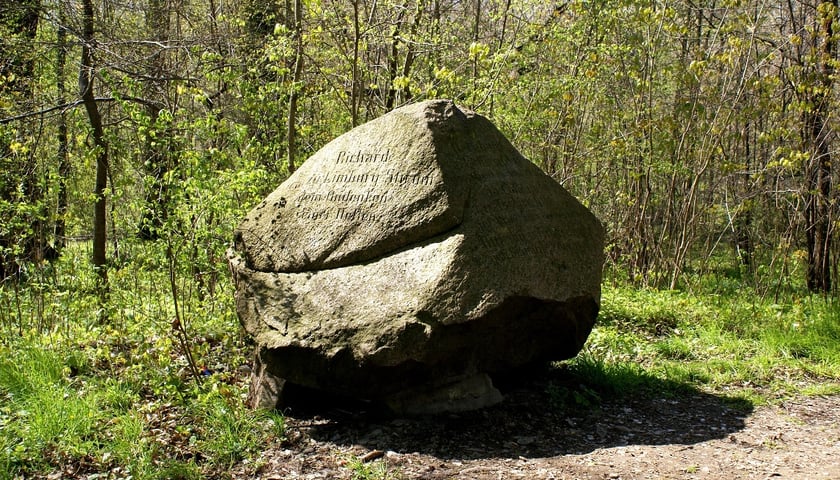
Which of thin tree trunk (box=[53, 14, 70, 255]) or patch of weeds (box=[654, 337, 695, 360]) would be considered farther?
thin tree trunk (box=[53, 14, 70, 255])

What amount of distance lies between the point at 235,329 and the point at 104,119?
15.7ft

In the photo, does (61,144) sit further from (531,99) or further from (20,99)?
(531,99)

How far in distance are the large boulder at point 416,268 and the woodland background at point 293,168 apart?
46 cm

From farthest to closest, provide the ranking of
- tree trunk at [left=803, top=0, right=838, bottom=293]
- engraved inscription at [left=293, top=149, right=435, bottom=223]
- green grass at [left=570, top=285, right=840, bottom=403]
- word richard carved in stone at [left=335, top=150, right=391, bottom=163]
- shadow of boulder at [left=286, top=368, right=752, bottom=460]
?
tree trunk at [left=803, top=0, right=838, bottom=293] < green grass at [left=570, top=285, right=840, bottom=403] < word richard carved in stone at [left=335, top=150, right=391, bottom=163] < engraved inscription at [left=293, top=149, right=435, bottom=223] < shadow of boulder at [left=286, top=368, right=752, bottom=460]

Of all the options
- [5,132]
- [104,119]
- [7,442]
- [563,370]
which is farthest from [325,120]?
[7,442]

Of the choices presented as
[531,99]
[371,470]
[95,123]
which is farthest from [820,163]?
[95,123]

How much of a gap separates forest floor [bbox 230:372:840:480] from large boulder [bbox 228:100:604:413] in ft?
0.80

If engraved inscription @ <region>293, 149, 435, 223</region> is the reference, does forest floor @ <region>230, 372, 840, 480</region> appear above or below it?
below

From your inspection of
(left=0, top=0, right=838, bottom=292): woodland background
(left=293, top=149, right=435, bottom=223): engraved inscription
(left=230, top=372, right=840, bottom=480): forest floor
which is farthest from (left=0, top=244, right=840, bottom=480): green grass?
(left=293, top=149, right=435, bottom=223): engraved inscription

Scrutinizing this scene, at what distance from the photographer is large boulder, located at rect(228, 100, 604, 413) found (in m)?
4.26

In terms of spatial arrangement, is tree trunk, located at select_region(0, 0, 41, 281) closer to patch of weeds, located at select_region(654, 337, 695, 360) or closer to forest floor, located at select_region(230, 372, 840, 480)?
forest floor, located at select_region(230, 372, 840, 480)

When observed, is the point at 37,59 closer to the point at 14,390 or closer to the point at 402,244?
the point at 14,390

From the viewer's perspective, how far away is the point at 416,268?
437 centimetres

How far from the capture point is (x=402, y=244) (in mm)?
4539
